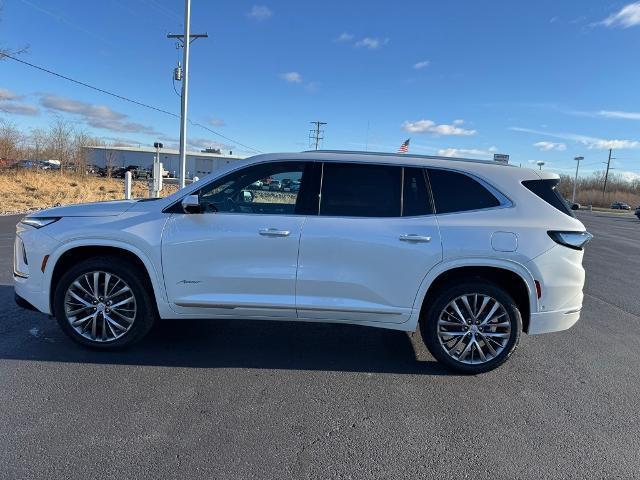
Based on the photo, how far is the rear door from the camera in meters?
3.98

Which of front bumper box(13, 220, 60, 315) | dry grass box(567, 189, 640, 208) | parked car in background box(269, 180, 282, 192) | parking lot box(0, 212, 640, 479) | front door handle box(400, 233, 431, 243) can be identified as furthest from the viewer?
dry grass box(567, 189, 640, 208)

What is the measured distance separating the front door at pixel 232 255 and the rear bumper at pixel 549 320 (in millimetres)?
2071

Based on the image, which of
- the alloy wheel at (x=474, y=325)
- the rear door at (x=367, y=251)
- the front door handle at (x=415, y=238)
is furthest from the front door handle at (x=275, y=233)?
the alloy wheel at (x=474, y=325)

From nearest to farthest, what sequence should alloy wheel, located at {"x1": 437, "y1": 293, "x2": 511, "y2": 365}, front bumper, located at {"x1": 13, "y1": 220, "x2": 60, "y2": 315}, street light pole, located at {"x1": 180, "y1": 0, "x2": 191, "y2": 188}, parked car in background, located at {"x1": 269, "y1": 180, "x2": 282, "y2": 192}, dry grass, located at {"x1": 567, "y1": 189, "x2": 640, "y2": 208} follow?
alloy wheel, located at {"x1": 437, "y1": 293, "x2": 511, "y2": 365} < front bumper, located at {"x1": 13, "y1": 220, "x2": 60, "y2": 315} < parked car in background, located at {"x1": 269, "y1": 180, "x2": 282, "y2": 192} < street light pole, located at {"x1": 180, "y1": 0, "x2": 191, "y2": 188} < dry grass, located at {"x1": 567, "y1": 189, "x2": 640, "y2": 208}

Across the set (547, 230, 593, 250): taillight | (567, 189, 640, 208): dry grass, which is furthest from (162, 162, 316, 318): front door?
(567, 189, 640, 208): dry grass

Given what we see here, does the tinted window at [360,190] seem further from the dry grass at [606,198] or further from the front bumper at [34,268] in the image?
the dry grass at [606,198]

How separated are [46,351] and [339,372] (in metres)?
2.65

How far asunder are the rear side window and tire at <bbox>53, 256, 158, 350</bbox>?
3502 millimetres

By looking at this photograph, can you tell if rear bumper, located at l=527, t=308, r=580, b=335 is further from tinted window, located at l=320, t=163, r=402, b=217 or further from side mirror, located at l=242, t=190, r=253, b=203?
side mirror, located at l=242, t=190, r=253, b=203

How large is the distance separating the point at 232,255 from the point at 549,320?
109 inches

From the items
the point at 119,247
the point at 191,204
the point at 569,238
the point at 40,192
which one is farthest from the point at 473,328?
the point at 40,192

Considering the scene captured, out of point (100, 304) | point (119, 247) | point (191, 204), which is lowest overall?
point (100, 304)

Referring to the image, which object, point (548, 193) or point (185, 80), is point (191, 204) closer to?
point (548, 193)

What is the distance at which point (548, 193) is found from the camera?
13.6 feet
